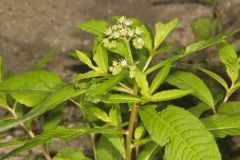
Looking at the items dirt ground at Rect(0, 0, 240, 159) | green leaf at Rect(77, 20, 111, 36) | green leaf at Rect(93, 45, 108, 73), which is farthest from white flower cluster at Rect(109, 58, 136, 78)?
dirt ground at Rect(0, 0, 240, 159)

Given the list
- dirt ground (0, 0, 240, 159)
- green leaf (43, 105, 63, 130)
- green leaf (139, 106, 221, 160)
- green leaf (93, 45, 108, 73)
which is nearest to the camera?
green leaf (139, 106, 221, 160)

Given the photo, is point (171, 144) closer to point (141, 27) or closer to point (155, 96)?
point (155, 96)

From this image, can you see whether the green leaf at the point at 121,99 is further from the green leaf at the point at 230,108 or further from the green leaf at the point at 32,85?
the green leaf at the point at 230,108

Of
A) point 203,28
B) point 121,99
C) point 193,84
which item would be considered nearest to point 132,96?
point 121,99

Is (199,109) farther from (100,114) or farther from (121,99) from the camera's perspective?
(121,99)

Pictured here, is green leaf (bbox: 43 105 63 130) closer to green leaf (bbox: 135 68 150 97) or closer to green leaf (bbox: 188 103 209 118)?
green leaf (bbox: 188 103 209 118)

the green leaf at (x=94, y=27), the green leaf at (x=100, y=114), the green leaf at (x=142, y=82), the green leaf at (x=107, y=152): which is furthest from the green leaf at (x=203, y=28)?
the green leaf at (x=142, y=82)
